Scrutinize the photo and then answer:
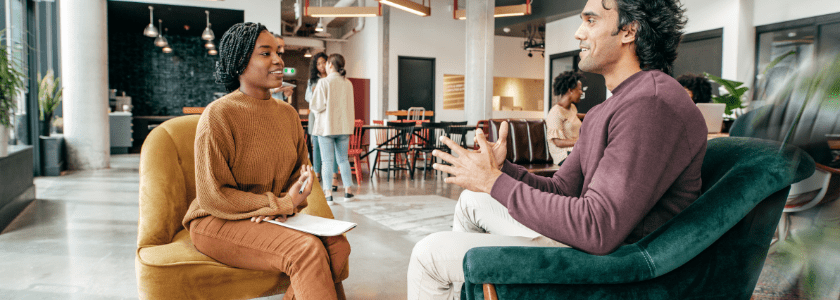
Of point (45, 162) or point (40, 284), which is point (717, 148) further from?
point (45, 162)

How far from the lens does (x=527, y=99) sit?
44.8ft

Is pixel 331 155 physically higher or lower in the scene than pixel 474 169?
lower

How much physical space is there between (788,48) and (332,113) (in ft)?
14.1

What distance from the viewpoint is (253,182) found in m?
1.68

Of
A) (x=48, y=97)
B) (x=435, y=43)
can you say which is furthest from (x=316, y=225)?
(x=435, y=43)

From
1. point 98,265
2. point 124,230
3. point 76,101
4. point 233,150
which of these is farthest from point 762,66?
point 76,101

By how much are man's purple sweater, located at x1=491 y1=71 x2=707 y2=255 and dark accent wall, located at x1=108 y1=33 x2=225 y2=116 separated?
40.8 feet

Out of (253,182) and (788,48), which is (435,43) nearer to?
(253,182)

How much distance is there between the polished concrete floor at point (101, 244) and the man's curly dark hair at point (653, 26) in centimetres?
152

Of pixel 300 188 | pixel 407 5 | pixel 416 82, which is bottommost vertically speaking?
pixel 300 188

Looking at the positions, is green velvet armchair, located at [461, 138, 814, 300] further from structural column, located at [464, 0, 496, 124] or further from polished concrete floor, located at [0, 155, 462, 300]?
structural column, located at [464, 0, 496, 124]

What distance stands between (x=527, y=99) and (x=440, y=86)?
309 centimetres

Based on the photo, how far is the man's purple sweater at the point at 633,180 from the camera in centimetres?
97

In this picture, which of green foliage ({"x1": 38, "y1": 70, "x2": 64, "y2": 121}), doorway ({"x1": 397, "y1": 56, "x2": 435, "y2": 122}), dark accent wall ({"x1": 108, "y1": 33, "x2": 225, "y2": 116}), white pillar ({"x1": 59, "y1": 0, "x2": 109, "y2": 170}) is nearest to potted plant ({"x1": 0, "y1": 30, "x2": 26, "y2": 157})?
green foliage ({"x1": 38, "y1": 70, "x2": 64, "y2": 121})
